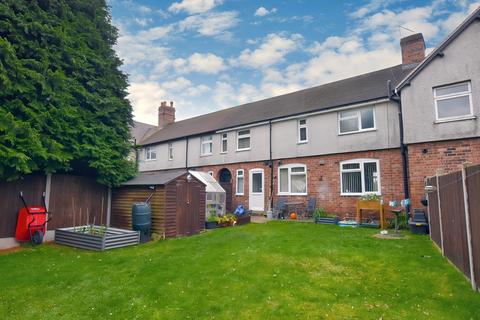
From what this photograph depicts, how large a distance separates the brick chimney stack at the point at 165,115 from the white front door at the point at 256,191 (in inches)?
587

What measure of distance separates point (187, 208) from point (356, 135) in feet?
28.7

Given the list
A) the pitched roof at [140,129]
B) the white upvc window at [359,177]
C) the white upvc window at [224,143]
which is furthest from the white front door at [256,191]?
the pitched roof at [140,129]

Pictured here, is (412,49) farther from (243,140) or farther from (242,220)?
(242,220)

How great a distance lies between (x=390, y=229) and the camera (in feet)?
34.7

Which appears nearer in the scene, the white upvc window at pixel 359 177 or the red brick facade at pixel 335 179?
the red brick facade at pixel 335 179

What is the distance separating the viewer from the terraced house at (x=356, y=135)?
10.2 m

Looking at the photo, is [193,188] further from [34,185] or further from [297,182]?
[297,182]

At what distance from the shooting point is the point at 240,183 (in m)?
17.5

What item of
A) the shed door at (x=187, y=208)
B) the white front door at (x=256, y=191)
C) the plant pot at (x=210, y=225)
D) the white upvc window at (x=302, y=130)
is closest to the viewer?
the shed door at (x=187, y=208)

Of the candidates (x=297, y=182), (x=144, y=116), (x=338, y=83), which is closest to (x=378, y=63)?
(x=338, y=83)

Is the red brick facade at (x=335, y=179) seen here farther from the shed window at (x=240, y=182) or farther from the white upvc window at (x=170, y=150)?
the white upvc window at (x=170, y=150)

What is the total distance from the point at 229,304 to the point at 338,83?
1630 cm

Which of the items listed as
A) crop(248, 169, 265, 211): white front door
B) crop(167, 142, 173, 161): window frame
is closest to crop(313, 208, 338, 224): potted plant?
crop(248, 169, 265, 211): white front door

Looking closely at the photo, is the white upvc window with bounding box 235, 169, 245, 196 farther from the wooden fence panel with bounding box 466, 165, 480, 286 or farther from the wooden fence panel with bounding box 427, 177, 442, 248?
the wooden fence panel with bounding box 466, 165, 480, 286
